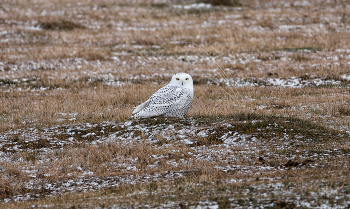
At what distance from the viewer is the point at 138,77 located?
63.9 ft

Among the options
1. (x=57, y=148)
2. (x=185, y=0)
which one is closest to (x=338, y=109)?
(x=57, y=148)

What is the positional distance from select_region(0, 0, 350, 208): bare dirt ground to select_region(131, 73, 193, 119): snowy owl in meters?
0.30

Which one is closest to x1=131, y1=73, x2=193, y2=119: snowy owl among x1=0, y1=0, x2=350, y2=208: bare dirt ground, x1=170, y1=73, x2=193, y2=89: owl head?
x1=170, y1=73, x2=193, y2=89: owl head

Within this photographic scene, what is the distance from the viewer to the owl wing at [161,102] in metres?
11.0

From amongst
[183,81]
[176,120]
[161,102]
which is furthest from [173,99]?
[176,120]

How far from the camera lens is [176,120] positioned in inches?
447

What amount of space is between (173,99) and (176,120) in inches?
26.3

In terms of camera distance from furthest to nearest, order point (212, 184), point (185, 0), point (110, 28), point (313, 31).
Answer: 1. point (185, 0)
2. point (110, 28)
3. point (313, 31)
4. point (212, 184)

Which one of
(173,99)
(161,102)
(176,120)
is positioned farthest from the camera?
(176,120)

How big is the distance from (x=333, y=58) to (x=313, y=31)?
681cm

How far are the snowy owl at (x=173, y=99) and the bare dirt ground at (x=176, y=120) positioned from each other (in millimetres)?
303

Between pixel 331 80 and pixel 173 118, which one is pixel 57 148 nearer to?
pixel 173 118

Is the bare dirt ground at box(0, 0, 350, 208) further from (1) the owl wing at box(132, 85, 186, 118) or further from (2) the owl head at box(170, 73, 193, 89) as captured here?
(2) the owl head at box(170, 73, 193, 89)

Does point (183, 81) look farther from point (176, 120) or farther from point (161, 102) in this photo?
point (176, 120)
